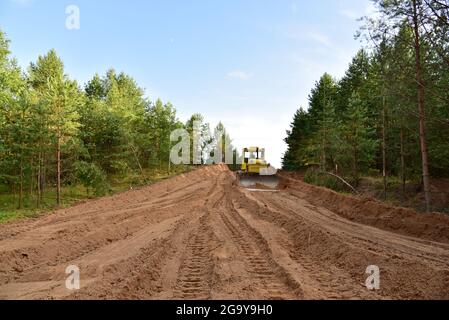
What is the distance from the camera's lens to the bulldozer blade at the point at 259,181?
27.5m

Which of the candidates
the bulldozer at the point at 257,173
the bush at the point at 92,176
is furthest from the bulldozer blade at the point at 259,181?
the bush at the point at 92,176

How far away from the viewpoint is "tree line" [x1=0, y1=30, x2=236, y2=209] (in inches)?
845

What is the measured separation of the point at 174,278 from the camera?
19.9ft

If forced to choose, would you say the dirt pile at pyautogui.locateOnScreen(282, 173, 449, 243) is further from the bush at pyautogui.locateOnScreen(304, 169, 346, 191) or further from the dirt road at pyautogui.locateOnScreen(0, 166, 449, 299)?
the bush at pyautogui.locateOnScreen(304, 169, 346, 191)

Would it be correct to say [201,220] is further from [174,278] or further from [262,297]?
[262,297]

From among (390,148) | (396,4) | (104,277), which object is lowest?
(104,277)

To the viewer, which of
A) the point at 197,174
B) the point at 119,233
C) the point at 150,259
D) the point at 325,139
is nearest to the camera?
the point at 150,259

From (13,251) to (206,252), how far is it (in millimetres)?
4671

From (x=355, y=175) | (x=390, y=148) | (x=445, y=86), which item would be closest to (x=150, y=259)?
(x=445, y=86)

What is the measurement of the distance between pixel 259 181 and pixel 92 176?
13510mm

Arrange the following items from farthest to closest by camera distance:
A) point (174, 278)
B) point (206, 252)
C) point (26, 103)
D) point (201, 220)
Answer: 1. point (26, 103)
2. point (201, 220)
3. point (206, 252)
4. point (174, 278)

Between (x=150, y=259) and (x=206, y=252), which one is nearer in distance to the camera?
(x=150, y=259)

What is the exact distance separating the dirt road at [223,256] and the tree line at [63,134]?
9981 millimetres

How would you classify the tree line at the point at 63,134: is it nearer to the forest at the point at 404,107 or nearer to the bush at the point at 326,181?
the bush at the point at 326,181
